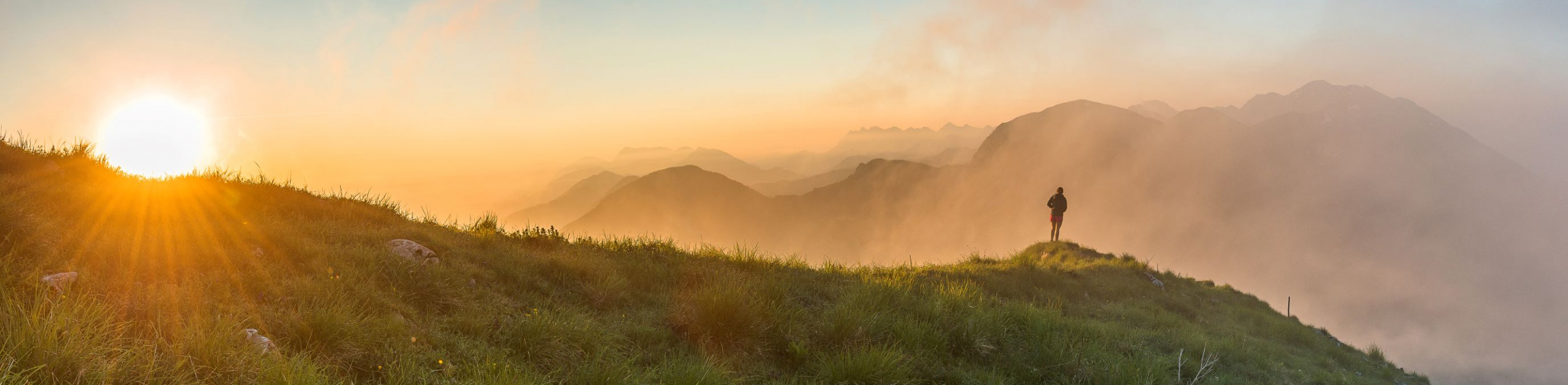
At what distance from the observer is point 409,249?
28.3 ft

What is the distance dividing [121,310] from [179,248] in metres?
2.08

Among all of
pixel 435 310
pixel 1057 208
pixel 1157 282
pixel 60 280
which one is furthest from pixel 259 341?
pixel 1057 208

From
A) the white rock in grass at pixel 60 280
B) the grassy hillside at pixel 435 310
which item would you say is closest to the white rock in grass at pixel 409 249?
the grassy hillside at pixel 435 310

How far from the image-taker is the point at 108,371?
4.21m

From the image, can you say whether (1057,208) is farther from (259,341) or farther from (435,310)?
(259,341)

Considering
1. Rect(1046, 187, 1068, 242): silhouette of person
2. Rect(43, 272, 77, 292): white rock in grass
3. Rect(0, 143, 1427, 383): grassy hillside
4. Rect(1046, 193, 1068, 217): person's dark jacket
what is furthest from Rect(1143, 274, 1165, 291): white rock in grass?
Rect(43, 272, 77, 292): white rock in grass

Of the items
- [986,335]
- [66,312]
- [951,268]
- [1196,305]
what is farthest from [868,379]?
[1196,305]

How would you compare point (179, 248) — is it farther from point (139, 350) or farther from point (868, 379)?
point (868, 379)

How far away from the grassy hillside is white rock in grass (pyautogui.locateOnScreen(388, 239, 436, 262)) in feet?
0.92

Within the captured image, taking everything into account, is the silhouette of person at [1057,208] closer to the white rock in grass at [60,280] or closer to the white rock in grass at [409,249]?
the white rock in grass at [409,249]

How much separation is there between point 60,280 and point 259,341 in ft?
A: 6.63

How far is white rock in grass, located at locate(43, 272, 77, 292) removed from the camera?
548 centimetres

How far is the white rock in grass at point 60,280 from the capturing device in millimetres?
5477

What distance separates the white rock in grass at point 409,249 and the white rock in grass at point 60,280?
9.16 feet
